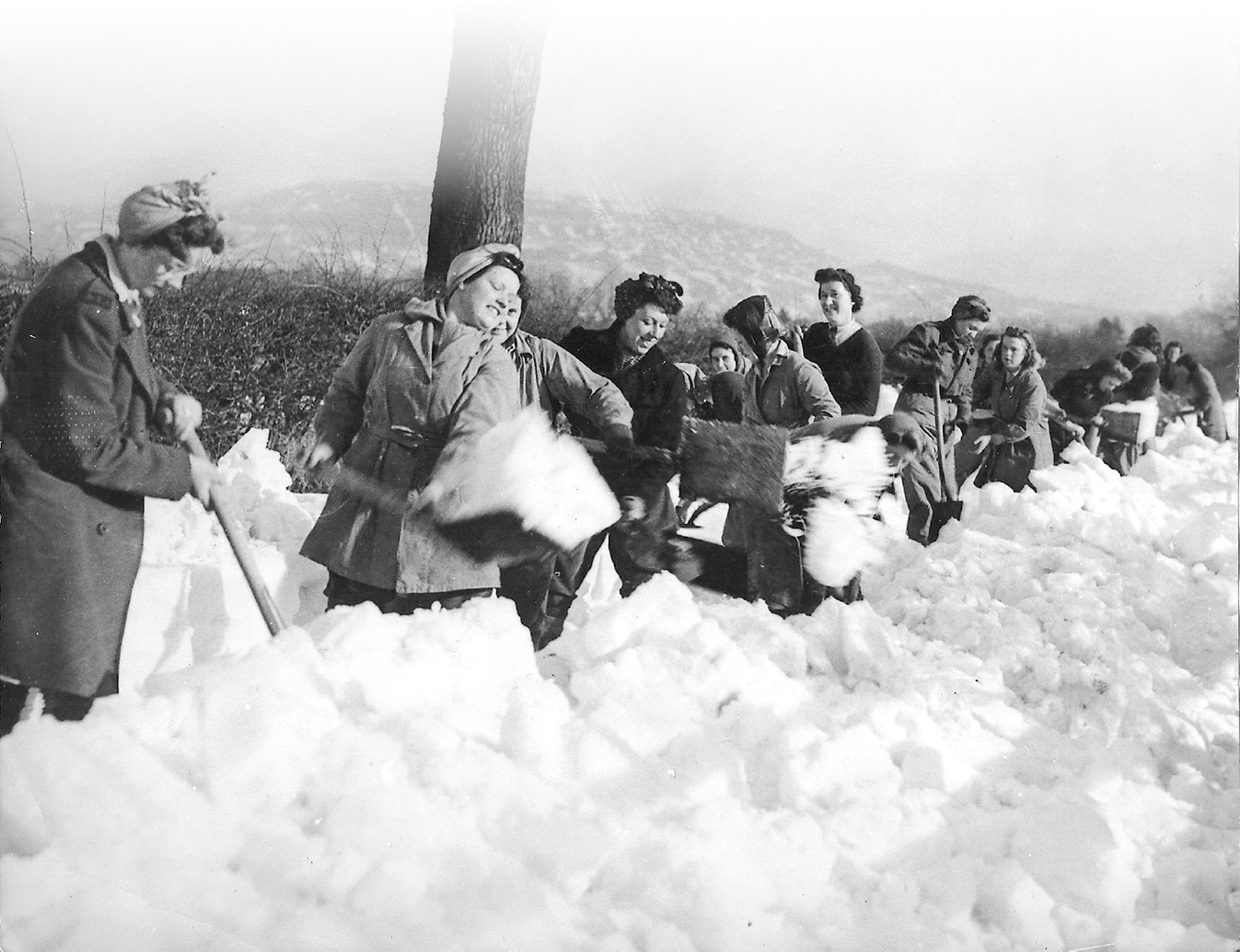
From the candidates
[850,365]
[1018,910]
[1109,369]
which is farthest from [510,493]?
[1109,369]

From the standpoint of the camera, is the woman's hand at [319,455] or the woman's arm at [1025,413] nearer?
the woman's hand at [319,455]

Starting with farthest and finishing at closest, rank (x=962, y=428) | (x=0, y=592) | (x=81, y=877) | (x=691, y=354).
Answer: (x=962, y=428) < (x=691, y=354) < (x=0, y=592) < (x=81, y=877)

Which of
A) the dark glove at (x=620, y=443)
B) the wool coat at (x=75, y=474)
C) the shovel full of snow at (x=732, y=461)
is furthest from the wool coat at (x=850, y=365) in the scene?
the wool coat at (x=75, y=474)

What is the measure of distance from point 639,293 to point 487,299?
17.0 inches

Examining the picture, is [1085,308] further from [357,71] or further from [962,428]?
[357,71]

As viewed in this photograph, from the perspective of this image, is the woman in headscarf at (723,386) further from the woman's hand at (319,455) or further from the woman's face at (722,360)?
the woman's hand at (319,455)

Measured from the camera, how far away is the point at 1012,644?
312 centimetres

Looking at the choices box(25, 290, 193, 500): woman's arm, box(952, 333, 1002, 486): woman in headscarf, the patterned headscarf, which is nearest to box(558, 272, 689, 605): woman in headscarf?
box(952, 333, 1002, 486): woman in headscarf

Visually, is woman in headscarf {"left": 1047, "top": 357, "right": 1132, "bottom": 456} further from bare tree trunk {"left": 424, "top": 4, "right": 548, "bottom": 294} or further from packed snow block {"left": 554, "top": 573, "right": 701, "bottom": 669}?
bare tree trunk {"left": 424, "top": 4, "right": 548, "bottom": 294}

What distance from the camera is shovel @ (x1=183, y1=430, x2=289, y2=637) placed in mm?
2787

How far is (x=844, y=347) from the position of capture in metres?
3.05

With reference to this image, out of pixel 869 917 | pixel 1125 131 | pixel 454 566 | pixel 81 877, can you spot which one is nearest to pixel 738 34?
pixel 1125 131

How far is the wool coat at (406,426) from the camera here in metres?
2.82

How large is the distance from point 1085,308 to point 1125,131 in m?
0.53
